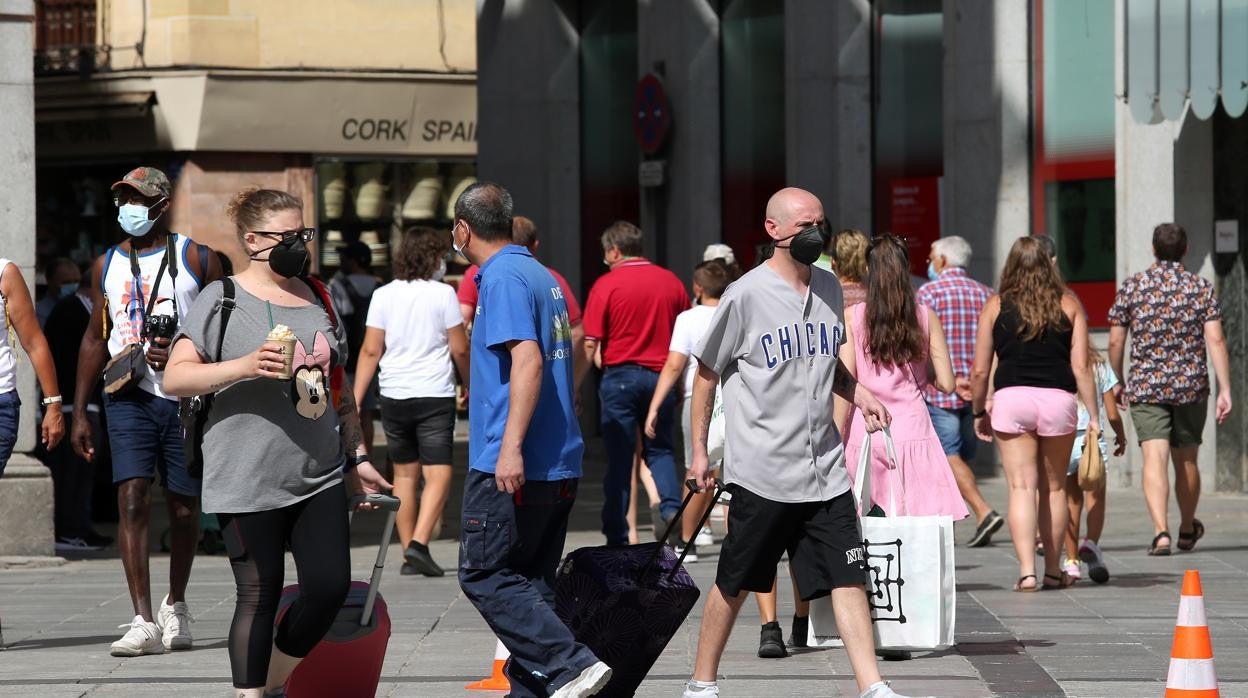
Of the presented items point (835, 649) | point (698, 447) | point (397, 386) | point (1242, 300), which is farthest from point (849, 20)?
point (698, 447)

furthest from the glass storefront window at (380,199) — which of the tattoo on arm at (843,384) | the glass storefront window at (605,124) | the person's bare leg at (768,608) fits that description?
the tattoo on arm at (843,384)

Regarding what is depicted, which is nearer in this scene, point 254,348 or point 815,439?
point 254,348

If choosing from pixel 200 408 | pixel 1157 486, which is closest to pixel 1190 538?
pixel 1157 486

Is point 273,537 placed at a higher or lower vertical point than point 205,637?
higher

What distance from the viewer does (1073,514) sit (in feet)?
36.7

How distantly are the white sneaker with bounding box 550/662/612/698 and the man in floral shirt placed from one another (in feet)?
20.3

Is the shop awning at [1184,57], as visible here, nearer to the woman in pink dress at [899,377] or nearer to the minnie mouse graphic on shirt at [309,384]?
the woman in pink dress at [899,377]

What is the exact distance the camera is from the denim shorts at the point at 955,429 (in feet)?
A: 41.8

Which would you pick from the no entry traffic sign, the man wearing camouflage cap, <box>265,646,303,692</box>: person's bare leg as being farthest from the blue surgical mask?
the no entry traffic sign

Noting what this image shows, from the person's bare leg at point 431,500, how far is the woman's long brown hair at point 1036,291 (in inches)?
126

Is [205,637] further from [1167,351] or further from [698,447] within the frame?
[1167,351]

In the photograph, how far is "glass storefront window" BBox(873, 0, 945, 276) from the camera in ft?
60.2

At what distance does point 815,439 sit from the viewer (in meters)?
7.07

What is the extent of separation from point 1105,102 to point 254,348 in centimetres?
1122
